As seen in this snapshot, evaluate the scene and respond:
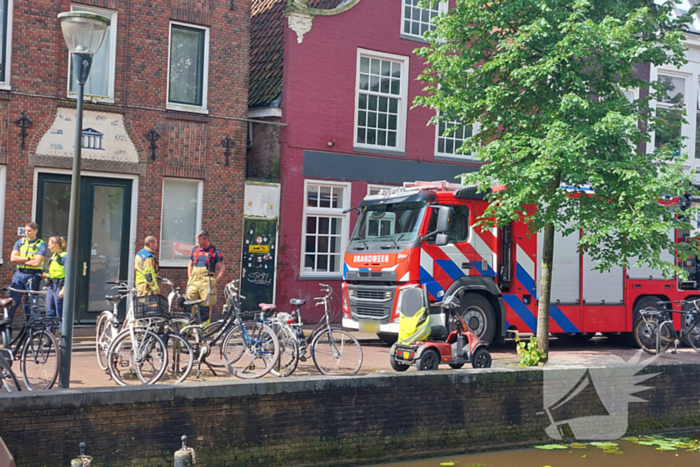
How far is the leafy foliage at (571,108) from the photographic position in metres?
10.5

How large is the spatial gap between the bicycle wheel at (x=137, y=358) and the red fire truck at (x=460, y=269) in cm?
438

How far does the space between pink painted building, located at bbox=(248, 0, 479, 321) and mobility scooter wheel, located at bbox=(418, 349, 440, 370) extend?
23.5 ft

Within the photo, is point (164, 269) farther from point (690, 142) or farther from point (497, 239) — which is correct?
point (690, 142)

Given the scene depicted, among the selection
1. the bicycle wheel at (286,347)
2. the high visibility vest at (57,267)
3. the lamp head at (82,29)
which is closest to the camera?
the lamp head at (82,29)

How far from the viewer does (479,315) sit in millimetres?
13359

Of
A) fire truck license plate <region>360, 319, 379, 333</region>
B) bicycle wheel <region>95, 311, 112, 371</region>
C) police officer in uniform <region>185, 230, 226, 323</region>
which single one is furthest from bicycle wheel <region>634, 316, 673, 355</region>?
bicycle wheel <region>95, 311, 112, 371</region>

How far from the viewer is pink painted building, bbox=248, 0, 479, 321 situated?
17562 millimetres

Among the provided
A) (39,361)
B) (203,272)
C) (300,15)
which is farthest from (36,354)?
(300,15)

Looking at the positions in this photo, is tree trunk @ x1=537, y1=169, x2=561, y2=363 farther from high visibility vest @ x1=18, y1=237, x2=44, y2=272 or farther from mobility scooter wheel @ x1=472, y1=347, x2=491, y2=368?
high visibility vest @ x1=18, y1=237, x2=44, y2=272

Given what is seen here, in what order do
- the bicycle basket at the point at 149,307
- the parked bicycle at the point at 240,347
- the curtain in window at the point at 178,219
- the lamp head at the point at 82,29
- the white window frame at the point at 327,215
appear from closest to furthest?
1. the lamp head at the point at 82,29
2. the bicycle basket at the point at 149,307
3. the parked bicycle at the point at 240,347
4. the curtain in window at the point at 178,219
5. the white window frame at the point at 327,215

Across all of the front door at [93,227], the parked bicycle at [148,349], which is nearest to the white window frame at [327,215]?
the front door at [93,227]

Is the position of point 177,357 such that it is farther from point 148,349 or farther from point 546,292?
point 546,292

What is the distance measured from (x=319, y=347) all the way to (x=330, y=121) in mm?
8764

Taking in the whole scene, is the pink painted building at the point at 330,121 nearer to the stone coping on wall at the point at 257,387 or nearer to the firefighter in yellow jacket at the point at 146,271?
the firefighter in yellow jacket at the point at 146,271
